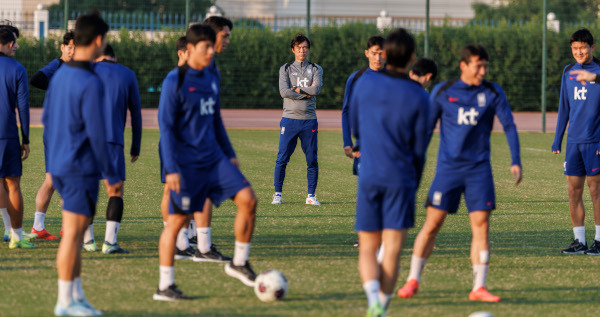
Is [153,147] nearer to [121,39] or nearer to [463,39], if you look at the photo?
[121,39]

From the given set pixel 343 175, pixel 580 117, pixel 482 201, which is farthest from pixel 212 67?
pixel 343 175

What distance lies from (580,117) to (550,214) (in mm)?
2879

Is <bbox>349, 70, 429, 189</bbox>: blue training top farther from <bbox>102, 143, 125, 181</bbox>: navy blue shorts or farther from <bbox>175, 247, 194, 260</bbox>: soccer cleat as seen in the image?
<bbox>102, 143, 125, 181</bbox>: navy blue shorts

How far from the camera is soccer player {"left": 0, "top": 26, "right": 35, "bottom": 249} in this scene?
8062 millimetres

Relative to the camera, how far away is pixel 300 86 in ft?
39.1

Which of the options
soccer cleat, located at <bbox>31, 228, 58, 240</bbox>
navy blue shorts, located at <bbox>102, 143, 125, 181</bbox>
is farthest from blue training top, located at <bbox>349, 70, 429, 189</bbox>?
soccer cleat, located at <bbox>31, 228, 58, 240</bbox>

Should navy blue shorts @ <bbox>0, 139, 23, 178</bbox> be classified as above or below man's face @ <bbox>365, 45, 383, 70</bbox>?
below

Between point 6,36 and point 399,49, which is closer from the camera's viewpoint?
point 399,49

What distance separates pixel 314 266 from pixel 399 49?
2.79 metres

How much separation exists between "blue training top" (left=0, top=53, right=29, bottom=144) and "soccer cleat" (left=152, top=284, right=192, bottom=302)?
276 centimetres

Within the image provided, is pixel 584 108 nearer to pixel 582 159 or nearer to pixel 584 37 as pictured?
pixel 582 159

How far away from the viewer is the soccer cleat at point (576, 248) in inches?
335

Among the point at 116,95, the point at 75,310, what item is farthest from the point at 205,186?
the point at 116,95

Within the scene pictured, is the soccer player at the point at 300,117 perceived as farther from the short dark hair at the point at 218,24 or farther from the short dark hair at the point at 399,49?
the short dark hair at the point at 399,49
